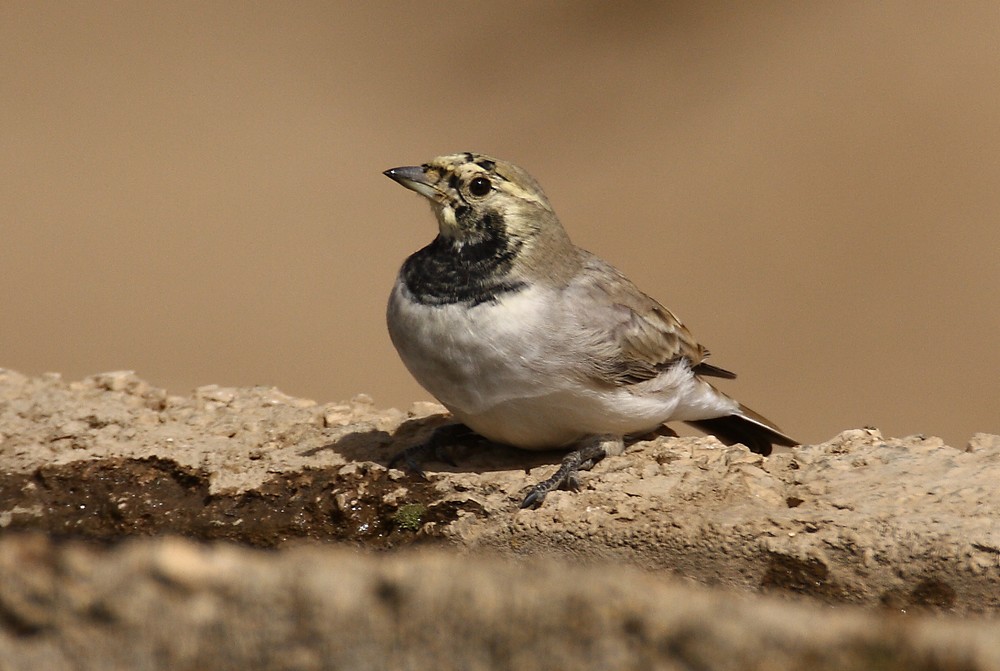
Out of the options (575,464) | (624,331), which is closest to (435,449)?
(575,464)

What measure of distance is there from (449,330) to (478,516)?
805 mm

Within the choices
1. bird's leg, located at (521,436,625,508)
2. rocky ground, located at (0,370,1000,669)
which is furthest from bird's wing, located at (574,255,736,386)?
rocky ground, located at (0,370,1000,669)

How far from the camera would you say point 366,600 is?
2.92 meters

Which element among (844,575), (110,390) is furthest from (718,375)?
(110,390)

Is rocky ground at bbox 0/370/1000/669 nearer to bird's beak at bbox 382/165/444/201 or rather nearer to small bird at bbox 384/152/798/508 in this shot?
small bird at bbox 384/152/798/508

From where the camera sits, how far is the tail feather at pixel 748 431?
7141mm

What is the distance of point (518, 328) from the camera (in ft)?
18.7

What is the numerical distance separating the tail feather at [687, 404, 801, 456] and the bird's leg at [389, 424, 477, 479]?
4.68 feet

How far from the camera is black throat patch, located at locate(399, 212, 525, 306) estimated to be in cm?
579

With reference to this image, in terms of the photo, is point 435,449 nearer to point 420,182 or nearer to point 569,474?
point 569,474

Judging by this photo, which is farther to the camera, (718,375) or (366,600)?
(718,375)

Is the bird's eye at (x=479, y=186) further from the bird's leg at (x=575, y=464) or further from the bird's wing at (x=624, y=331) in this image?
the bird's leg at (x=575, y=464)

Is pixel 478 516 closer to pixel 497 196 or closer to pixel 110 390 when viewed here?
pixel 497 196

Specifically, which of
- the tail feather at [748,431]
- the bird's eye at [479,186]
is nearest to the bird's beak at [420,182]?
the bird's eye at [479,186]
